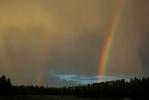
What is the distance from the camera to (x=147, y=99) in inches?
7854

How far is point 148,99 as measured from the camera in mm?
198250

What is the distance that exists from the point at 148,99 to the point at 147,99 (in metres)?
1.29
